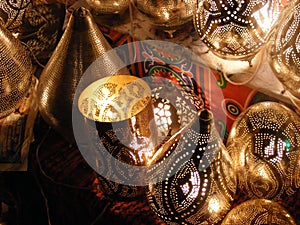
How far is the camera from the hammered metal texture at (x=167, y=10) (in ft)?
4.54

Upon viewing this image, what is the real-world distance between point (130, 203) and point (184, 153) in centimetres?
61

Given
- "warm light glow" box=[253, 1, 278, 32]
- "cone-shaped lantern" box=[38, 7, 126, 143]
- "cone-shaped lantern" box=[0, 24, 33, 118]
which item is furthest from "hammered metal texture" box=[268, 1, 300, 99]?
"cone-shaped lantern" box=[0, 24, 33, 118]

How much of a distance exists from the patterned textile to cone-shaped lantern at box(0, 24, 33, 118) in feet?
2.12

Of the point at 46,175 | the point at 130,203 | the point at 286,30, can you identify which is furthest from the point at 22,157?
the point at 286,30

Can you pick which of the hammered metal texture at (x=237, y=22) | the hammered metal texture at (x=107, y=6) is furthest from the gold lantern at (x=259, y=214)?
the hammered metal texture at (x=107, y=6)

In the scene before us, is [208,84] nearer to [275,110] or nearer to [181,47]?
[181,47]

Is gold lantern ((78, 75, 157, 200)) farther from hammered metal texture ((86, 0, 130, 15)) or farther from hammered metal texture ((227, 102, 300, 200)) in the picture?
hammered metal texture ((86, 0, 130, 15))

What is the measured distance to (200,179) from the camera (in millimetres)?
894

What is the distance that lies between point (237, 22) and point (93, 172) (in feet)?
2.68

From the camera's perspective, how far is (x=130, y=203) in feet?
4.80

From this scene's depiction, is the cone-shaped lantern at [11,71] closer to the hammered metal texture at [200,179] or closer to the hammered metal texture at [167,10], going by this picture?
the hammered metal texture at [200,179]

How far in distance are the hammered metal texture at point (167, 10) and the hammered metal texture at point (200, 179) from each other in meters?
0.58

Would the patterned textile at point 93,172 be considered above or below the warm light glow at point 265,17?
below

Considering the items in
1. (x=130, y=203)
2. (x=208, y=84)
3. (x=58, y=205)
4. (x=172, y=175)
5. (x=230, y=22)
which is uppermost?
(x=230, y=22)
